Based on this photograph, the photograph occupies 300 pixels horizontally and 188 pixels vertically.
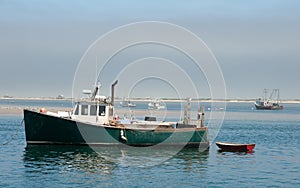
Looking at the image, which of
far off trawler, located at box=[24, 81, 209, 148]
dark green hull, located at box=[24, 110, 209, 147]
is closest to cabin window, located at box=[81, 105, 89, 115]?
far off trawler, located at box=[24, 81, 209, 148]

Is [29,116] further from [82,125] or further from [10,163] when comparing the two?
[10,163]

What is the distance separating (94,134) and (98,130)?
54 centimetres

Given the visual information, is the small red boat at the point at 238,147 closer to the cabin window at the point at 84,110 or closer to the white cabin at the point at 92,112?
the white cabin at the point at 92,112

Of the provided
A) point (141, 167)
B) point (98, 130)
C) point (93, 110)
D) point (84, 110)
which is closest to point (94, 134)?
point (98, 130)

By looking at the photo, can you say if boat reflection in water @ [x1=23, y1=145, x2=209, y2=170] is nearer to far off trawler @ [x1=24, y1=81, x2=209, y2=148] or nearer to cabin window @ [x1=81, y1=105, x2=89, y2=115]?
far off trawler @ [x1=24, y1=81, x2=209, y2=148]

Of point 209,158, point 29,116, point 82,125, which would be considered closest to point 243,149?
point 209,158

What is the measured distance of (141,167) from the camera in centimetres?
3269

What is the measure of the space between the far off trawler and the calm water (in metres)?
0.87

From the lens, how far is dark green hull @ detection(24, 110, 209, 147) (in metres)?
39.8

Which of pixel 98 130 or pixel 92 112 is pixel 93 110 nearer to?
pixel 92 112

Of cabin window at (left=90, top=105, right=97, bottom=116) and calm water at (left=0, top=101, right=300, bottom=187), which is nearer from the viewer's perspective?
calm water at (left=0, top=101, right=300, bottom=187)

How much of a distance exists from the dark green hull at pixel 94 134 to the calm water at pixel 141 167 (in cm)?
80

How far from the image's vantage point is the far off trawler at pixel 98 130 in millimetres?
39906

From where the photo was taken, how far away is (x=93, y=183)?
27234 mm
